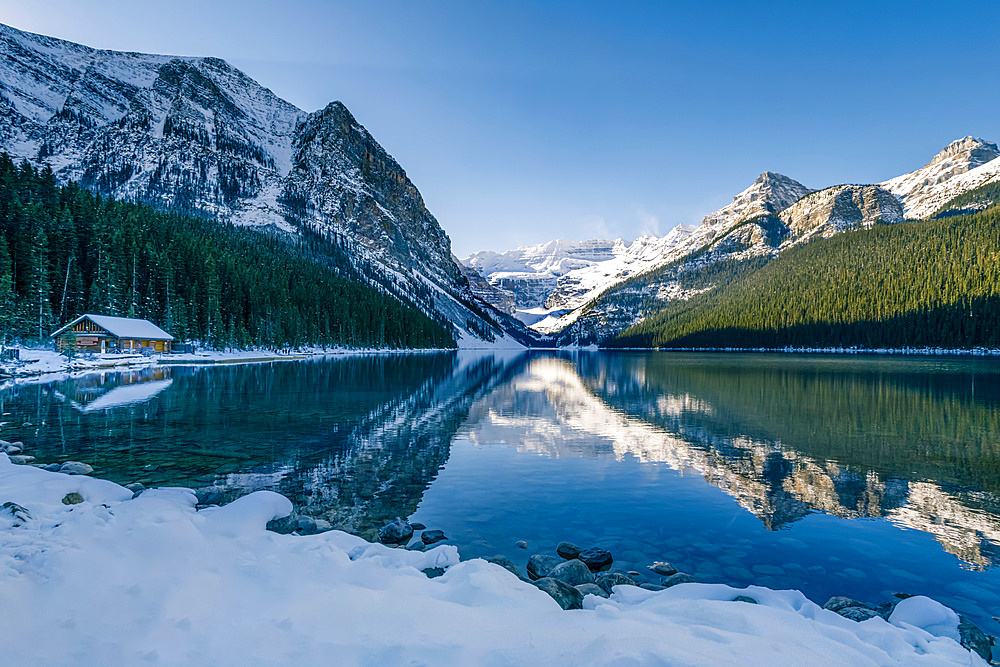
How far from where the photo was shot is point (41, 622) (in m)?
5.72

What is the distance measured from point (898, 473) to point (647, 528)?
1139cm

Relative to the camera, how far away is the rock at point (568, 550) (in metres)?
10.8

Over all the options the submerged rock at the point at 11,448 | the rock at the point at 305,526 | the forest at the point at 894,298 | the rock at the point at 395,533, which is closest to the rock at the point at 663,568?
the rock at the point at 395,533

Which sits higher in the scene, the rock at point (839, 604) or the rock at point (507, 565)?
the rock at point (507, 565)

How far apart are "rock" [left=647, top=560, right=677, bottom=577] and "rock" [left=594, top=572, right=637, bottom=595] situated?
4.08ft

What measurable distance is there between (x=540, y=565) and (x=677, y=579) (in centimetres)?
262

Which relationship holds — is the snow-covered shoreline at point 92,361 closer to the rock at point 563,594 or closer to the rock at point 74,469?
the rock at point 74,469

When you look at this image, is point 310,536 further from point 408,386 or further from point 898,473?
point 408,386

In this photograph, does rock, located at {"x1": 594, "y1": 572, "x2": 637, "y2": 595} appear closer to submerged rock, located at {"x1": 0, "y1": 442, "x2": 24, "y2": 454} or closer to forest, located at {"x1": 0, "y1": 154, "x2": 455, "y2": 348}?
submerged rock, located at {"x1": 0, "y1": 442, "x2": 24, "y2": 454}

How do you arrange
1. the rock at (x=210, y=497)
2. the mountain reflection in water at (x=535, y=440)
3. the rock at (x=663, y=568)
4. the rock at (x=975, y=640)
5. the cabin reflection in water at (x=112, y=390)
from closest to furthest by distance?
the rock at (x=975, y=640), the rock at (x=663, y=568), the rock at (x=210, y=497), the mountain reflection in water at (x=535, y=440), the cabin reflection in water at (x=112, y=390)

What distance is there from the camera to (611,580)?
8906 mm

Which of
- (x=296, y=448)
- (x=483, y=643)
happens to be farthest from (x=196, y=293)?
(x=483, y=643)

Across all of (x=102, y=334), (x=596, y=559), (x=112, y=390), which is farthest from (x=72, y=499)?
(x=102, y=334)

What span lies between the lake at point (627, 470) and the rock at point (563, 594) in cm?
293
